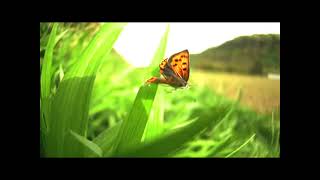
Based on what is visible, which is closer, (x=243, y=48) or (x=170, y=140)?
(x=170, y=140)

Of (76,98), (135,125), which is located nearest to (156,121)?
(135,125)

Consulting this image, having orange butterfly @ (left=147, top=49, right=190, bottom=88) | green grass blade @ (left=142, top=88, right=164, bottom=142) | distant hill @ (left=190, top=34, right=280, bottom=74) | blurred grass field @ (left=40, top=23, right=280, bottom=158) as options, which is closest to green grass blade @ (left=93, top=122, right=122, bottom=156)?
blurred grass field @ (left=40, top=23, right=280, bottom=158)

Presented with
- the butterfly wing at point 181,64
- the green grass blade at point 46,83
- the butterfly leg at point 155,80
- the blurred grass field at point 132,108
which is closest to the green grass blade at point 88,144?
the blurred grass field at point 132,108

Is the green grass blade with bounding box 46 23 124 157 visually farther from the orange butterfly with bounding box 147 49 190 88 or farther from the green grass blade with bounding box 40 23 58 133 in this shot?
the orange butterfly with bounding box 147 49 190 88

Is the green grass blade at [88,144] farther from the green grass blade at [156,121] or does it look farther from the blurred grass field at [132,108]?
the green grass blade at [156,121]
